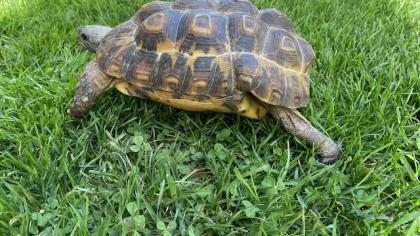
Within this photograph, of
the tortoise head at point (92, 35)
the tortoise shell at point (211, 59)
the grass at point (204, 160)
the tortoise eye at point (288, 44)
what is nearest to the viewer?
the grass at point (204, 160)

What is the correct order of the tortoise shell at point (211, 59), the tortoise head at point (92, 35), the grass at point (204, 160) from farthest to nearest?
the tortoise head at point (92, 35) < the tortoise shell at point (211, 59) < the grass at point (204, 160)

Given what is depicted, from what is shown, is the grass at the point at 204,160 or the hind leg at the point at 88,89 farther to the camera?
the hind leg at the point at 88,89

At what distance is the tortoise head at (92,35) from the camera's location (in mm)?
2881

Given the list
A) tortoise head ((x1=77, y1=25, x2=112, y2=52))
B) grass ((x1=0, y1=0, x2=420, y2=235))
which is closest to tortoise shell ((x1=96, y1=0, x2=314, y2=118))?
grass ((x1=0, y1=0, x2=420, y2=235))

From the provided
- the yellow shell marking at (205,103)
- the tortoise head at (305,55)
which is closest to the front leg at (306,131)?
the yellow shell marking at (205,103)

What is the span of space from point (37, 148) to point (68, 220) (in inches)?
24.6

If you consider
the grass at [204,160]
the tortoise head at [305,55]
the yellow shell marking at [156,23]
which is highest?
the yellow shell marking at [156,23]

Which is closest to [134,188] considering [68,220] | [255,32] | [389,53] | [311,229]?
[68,220]

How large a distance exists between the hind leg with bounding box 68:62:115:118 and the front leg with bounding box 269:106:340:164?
3.56 ft

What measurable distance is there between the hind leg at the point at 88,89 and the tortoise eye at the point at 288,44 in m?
1.11

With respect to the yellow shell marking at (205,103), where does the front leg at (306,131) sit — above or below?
below

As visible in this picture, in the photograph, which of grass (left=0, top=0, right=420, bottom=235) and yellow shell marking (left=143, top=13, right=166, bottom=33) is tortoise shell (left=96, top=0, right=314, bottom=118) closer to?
yellow shell marking (left=143, top=13, right=166, bottom=33)

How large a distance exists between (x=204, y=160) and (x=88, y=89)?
88 centimetres

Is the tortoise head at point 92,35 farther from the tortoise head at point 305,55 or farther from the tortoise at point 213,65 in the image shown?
the tortoise head at point 305,55
